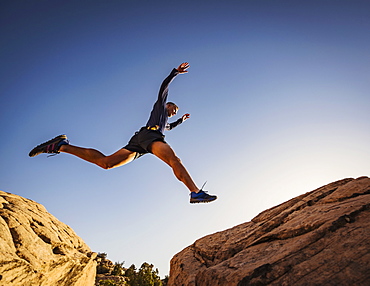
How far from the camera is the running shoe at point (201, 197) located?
373 centimetres

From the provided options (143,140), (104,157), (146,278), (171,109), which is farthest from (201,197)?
(146,278)

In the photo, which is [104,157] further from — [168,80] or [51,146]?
[168,80]

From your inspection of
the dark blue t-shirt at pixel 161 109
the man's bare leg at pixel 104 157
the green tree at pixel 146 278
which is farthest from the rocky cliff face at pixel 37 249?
the green tree at pixel 146 278

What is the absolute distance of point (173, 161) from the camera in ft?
13.8

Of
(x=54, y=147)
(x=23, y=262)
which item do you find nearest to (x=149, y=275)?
(x=23, y=262)

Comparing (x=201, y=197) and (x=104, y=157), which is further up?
(x=104, y=157)

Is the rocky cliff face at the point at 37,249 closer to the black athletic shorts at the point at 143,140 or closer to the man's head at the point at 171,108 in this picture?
the black athletic shorts at the point at 143,140

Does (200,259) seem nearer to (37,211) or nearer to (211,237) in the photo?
(211,237)

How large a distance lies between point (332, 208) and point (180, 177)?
2359 mm

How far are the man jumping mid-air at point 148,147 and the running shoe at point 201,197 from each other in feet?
0.73

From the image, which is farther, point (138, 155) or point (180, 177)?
point (138, 155)

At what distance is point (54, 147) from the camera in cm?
527

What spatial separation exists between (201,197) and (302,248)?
151 cm

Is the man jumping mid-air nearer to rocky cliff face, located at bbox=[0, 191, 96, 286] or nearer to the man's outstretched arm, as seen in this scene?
the man's outstretched arm
